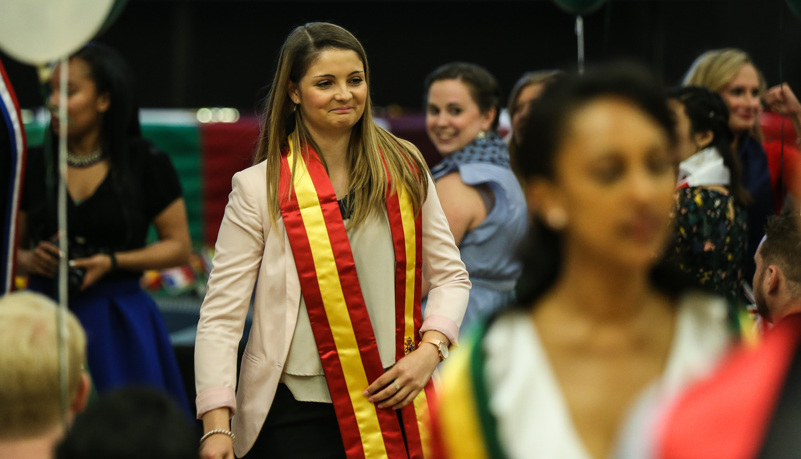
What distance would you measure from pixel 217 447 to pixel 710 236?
4.21ft

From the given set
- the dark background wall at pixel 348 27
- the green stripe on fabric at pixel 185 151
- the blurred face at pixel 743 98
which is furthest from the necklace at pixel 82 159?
the dark background wall at pixel 348 27

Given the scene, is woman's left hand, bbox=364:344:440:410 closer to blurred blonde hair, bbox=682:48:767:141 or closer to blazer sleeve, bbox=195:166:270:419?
blazer sleeve, bbox=195:166:270:419

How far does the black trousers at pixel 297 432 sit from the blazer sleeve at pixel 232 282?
9cm

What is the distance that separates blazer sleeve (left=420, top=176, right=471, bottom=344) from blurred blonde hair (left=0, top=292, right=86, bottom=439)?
2.47 ft

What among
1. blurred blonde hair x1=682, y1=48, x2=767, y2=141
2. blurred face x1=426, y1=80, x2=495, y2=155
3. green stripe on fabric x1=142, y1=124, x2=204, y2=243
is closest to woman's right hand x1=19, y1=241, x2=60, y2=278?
blurred face x1=426, y1=80, x2=495, y2=155

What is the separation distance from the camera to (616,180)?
2.84 feet

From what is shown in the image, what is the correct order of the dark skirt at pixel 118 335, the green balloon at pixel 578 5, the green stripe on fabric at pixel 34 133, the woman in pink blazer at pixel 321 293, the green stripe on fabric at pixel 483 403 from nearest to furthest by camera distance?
the green stripe on fabric at pixel 483 403
the woman in pink blazer at pixel 321 293
the dark skirt at pixel 118 335
the green balloon at pixel 578 5
the green stripe on fabric at pixel 34 133

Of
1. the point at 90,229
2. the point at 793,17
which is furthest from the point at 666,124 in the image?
the point at 90,229

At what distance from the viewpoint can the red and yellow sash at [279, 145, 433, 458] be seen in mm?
1745

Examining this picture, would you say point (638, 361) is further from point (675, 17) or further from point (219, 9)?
point (219, 9)

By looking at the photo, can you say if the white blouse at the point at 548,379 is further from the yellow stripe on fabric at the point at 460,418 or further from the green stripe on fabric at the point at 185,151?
the green stripe on fabric at the point at 185,151

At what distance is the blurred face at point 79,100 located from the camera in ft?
7.55

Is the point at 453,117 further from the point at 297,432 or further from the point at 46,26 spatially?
the point at 46,26

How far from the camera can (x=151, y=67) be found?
26.4 feet
